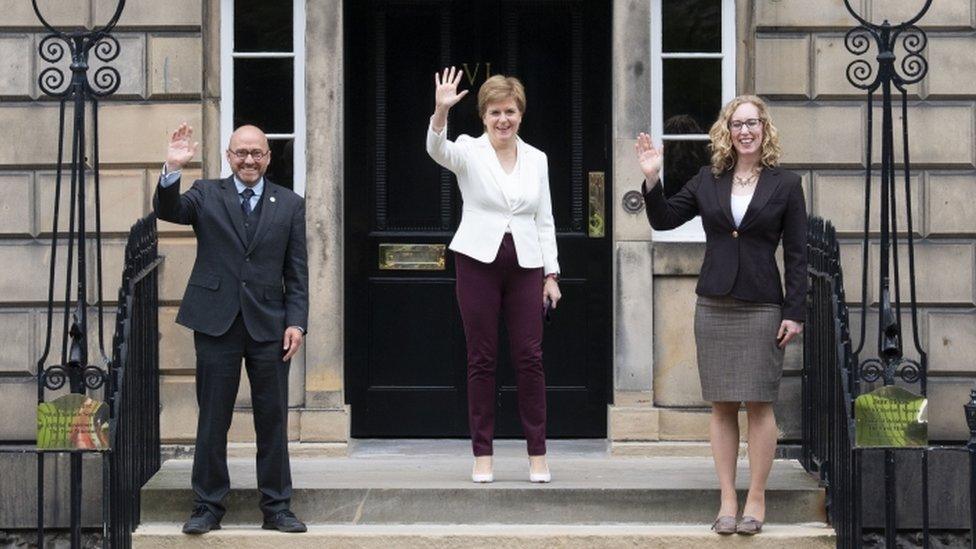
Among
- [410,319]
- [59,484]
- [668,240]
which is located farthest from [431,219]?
[59,484]

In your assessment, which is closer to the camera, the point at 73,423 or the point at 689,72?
the point at 73,423

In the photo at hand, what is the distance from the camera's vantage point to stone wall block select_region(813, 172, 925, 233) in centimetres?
966

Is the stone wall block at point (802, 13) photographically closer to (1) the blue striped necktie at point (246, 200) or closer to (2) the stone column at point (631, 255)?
(2) the stone column at point (631, 255)

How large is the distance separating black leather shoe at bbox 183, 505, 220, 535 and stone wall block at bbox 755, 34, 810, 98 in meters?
3.95

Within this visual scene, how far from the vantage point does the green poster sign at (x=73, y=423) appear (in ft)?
24.6

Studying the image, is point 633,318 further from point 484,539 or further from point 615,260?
point 484,539

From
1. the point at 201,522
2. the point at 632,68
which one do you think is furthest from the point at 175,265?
the point at 632,68

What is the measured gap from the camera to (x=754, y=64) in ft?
31.9

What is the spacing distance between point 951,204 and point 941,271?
0.39 meters

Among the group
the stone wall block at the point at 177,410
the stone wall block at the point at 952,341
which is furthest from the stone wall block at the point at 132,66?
the stone wall block at the point at 952,341

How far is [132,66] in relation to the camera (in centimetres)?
969

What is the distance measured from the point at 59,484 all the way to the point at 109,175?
187 centimetres

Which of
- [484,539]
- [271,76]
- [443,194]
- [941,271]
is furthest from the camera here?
[443,194]

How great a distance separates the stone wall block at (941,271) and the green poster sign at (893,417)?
7.20 ft
